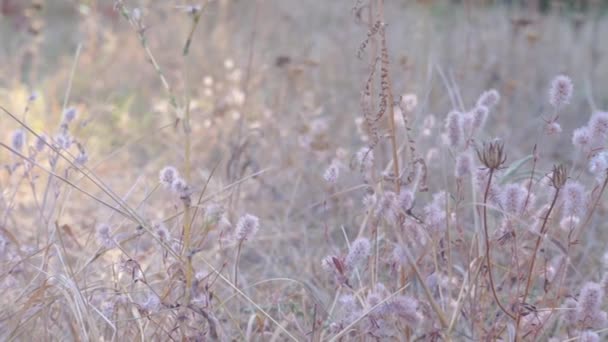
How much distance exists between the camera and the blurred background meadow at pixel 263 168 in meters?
1.35

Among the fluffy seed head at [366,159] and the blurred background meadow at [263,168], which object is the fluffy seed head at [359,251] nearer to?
the blurred background meadow at [263,168]

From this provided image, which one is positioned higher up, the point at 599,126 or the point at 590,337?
the point at 599,126

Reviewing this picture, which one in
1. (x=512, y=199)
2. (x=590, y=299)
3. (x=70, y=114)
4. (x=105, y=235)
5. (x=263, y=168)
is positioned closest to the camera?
(x=590, y=299)

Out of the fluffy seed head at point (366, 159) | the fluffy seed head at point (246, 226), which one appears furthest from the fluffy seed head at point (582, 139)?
the fluffy seed head at point (246, 226)

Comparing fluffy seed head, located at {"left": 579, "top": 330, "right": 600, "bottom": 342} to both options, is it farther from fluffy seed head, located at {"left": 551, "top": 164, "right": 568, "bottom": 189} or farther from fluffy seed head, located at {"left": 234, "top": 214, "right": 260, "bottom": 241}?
fluffy seed head, located at {"left": 234, "top": 214, "right": 260, "bottom": 241}

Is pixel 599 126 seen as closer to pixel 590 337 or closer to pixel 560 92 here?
pixel 560 92

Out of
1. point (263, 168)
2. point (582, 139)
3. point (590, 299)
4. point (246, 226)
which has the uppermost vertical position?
point (582, 139)

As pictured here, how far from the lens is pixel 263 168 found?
9.60ft

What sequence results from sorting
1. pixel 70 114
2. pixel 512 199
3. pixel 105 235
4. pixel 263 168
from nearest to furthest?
pixel 512 199 → pixel 105 235 → pixel 70 114 → pixel 263 168

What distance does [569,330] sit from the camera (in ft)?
4.64

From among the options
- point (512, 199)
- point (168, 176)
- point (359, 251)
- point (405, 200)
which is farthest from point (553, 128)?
point (168, 176)

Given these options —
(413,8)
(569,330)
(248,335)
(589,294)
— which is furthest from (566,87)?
(413,8)

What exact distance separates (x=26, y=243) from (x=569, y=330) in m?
1.60

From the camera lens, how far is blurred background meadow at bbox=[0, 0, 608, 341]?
1348mm
